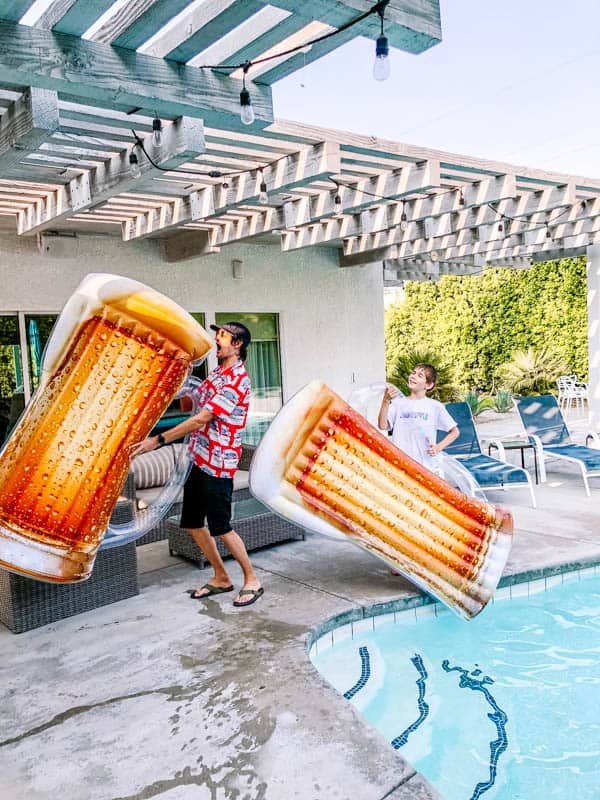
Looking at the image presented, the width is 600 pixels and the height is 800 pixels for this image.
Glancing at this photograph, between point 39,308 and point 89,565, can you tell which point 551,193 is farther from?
point 89,565

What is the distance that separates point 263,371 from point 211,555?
592 cm

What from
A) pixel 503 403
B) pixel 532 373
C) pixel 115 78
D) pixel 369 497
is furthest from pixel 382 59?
pixel 532 373

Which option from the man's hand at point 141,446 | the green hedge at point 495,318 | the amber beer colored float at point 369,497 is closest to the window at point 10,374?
the man's hand at point 141,446

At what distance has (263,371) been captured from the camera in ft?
33.1

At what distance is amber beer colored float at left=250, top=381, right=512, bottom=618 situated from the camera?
3.23 meters

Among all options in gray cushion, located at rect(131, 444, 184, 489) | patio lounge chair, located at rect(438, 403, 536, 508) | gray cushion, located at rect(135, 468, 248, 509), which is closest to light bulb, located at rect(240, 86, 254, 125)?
gray cushion, located at rect(135, 468, 248, 509)

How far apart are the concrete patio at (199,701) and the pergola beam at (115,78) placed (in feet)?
9.17

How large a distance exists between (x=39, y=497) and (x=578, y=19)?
18179mm

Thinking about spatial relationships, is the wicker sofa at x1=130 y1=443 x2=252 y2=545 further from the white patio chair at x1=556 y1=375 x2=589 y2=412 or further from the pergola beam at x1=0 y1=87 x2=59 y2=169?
the white patio chair at x1=556 y1=375 x2=589 y2=412

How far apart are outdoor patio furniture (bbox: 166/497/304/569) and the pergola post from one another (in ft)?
22.6

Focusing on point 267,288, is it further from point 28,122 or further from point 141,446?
point 141,446

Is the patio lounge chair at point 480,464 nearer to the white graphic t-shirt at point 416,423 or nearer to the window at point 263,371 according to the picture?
the white graphic t-shirt at point 416,423

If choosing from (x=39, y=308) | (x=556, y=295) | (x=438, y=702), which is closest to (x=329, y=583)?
(x=438, y=702)

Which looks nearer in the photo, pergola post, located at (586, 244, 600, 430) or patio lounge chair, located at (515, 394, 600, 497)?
patio lounge chair, located at (515, 394, 600, 497)
